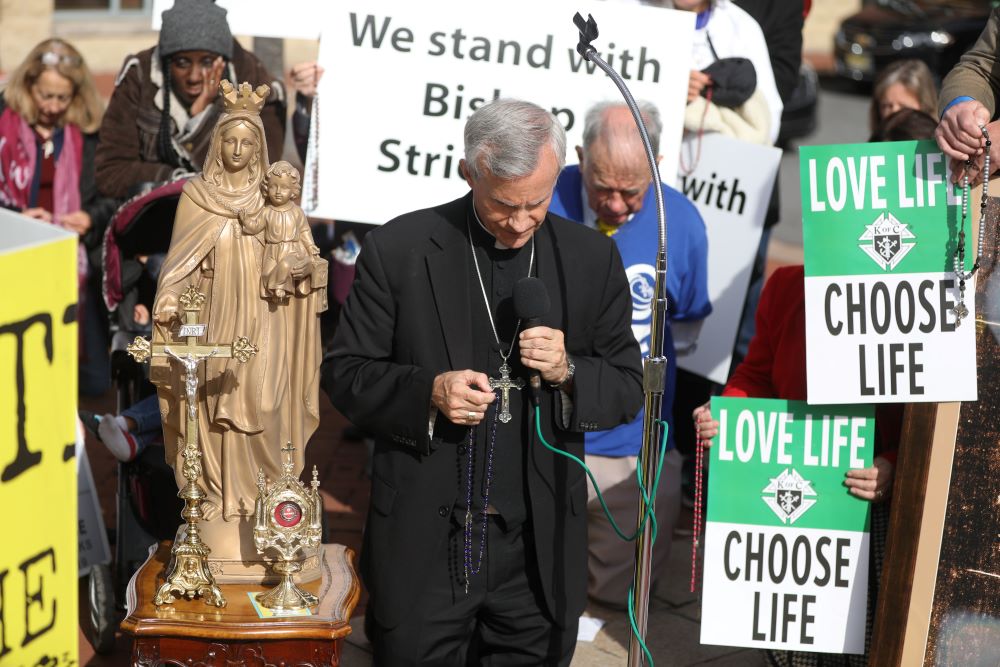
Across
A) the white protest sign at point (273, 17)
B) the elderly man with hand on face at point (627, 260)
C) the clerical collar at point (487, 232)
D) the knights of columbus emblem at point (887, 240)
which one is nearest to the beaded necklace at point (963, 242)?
the knights of columbus emblem at point (887, 240)

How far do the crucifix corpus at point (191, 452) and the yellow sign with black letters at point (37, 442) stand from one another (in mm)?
969

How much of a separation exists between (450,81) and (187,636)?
2.73 meters

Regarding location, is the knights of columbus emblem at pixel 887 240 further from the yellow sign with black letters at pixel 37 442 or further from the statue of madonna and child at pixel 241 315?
the yellow sign with black letters at pixel 37 442

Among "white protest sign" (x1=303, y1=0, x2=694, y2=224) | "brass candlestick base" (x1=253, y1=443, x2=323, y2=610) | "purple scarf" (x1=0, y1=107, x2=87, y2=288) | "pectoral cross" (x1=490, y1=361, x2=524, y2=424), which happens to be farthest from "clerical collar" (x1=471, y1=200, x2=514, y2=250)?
"purple scarf" (x1=0, y1=107, x2=87, y2=288)

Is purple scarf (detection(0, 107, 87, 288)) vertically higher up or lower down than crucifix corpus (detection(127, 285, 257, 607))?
higher up

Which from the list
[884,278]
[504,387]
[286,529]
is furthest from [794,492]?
[286,529]

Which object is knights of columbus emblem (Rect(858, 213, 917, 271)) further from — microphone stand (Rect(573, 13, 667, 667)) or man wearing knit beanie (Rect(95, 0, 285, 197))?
man wearing knit beanie (Rect(95, 0, 285, 197))

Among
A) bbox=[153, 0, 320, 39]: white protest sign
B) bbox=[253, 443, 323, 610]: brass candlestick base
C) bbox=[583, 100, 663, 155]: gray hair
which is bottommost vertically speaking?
bbox=[253, 443, 323, 610]: brass candlestick base

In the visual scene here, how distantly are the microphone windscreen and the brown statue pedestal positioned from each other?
3.71ft

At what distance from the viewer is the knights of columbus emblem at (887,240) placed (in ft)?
13.2

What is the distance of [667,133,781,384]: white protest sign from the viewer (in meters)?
5.93

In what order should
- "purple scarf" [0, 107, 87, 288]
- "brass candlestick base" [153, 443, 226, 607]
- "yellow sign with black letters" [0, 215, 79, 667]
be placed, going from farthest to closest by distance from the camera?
"purple scarf" [0, 107, 87, 288]
"brass candlestick base" [153, 443, 226, 607]
"yellow sign with black letters" [0, 215, 79, 667]

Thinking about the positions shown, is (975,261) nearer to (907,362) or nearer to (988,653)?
(907,362)

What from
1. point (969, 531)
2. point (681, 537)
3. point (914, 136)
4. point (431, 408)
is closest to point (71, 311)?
point (431, 408)
